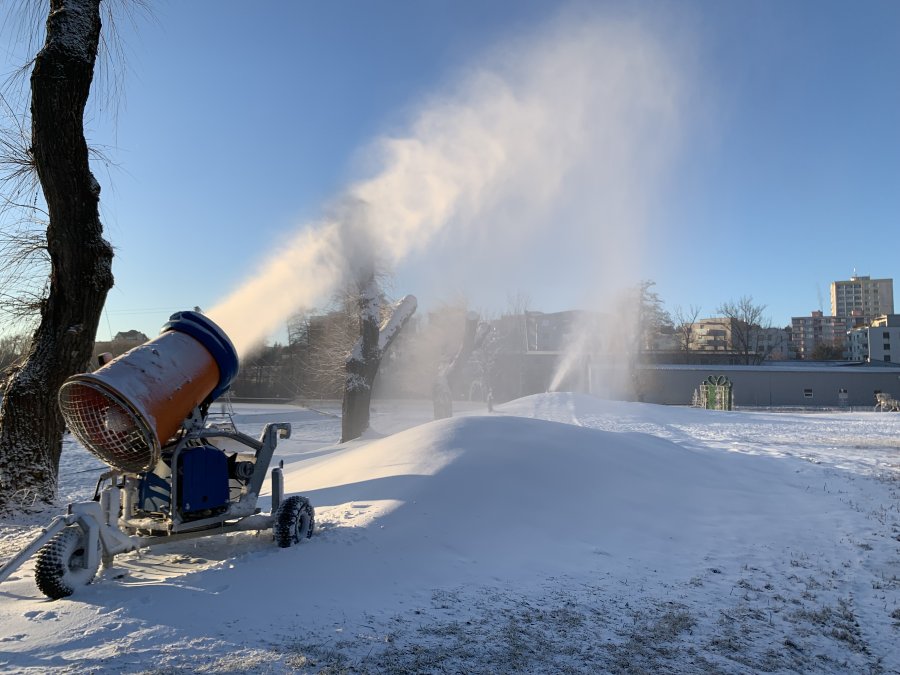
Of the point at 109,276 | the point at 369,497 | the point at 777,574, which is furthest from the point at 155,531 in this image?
the point at 777,574

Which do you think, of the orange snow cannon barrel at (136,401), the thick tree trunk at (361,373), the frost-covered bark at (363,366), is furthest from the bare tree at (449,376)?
the orange snow cannon barrel at (136,401)

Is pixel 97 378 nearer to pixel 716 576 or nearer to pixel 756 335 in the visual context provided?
pixel 716 576

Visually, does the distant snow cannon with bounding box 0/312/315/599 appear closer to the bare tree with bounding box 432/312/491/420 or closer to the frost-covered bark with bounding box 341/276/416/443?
the frost-covered bark with bounding box 341/276/416/443

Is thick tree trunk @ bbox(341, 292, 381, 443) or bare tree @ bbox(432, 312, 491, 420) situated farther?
bare tree @ bbox(432, 312, 491, 420)

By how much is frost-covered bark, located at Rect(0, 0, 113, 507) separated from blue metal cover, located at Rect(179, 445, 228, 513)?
4.04m

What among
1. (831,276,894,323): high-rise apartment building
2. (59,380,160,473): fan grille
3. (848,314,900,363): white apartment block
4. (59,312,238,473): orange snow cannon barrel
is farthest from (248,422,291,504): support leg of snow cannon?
Answer: (831,276,894,323): high-rise apartment building

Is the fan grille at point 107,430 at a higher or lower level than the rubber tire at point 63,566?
higher

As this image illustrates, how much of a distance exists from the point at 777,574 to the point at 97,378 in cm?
604

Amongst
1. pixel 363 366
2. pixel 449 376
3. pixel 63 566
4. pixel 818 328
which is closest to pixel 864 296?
pixel 818 328

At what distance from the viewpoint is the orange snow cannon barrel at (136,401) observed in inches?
190

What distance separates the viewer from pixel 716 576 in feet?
18.7

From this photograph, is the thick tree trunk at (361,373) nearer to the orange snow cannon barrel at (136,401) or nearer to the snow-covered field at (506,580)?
the snow-covered field at (506,580)

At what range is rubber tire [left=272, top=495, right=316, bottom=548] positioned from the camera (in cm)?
548

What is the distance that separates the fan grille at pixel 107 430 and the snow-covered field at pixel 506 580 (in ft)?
2.91
